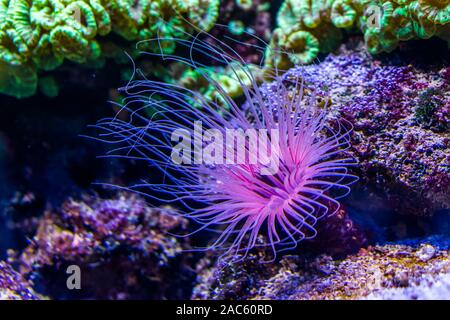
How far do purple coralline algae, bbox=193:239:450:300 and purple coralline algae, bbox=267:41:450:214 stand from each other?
444 millimetres

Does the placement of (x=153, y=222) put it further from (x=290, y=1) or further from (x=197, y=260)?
(x=290, y=1)

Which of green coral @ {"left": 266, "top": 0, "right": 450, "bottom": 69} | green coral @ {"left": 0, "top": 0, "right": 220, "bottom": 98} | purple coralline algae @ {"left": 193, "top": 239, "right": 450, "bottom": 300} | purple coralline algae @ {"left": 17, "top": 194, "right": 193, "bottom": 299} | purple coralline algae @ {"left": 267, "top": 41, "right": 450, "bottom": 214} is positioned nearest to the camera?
purple coralline algae @ {"left": 193, "top": 239, "right": 450, "bottom": 300}

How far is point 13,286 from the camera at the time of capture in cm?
361

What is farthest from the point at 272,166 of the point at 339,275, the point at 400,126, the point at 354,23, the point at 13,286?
the point at 13,286

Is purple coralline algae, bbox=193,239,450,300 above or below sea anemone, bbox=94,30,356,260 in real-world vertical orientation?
below

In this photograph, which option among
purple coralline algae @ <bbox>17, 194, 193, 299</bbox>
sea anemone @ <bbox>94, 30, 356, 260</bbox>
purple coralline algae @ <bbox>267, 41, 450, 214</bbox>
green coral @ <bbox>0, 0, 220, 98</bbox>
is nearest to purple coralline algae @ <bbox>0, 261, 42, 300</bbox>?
purple coralline algae @ <bbox>17, 194, 193, 299</bbox>

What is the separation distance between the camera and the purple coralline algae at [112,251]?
402cm

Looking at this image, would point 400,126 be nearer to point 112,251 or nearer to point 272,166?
point 272,166

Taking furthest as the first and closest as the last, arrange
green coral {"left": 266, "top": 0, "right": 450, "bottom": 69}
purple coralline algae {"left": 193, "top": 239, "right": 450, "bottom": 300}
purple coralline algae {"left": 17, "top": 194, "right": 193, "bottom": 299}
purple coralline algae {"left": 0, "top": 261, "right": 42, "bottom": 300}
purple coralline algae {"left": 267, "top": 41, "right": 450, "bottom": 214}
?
1. purple coralline algae {"left": 17, "top": 194, "right": 193, "bottom": 299}
2. purple coralline algae {"left": 0, "top": 261, "right": 42, "bottom": 300}
3. green coral {"left": 266, "top": 0, "right": 450, "bottom": 69}
4. purple coralline algae {"left": 267, "top": 41, "right": 450, "bottom": 214}
5. purple coralline algae {"left": 193, "top": 239, "right": 450, "bottom": 300}

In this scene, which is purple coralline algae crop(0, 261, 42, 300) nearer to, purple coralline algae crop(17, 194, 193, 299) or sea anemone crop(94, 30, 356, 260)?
purple coralline algae crop(17, 194, 193, 299)

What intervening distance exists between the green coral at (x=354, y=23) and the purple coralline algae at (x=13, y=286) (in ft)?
9.56

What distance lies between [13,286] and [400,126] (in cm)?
357

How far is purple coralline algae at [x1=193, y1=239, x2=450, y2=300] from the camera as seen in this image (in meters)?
2.71
